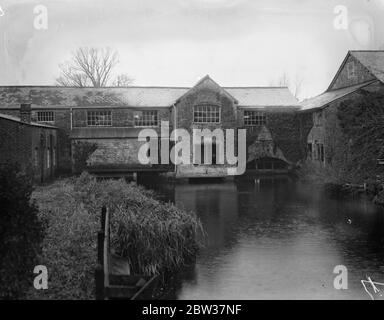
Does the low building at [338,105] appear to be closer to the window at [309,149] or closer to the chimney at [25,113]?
the window at [309,149]

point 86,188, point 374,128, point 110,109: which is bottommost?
point 86,188

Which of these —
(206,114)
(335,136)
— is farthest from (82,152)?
(335,136)

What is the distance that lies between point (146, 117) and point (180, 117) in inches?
117

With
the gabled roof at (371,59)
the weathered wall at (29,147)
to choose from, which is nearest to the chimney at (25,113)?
the weathered wall at (29,147)

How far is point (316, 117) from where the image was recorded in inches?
1148

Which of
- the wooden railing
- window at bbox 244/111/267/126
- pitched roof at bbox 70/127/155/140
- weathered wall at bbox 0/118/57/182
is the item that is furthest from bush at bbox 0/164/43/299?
window at bbox 244/111/267/126

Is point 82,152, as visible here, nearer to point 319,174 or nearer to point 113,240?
point 319,174

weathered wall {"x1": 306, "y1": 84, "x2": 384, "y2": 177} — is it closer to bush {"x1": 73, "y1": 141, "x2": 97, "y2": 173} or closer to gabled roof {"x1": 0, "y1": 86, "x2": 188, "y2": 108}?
gabled roof {"x1": 0, "y1": 86, "x2": 188, "y2": 108}

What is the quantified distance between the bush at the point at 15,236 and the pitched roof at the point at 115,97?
79.4 ft

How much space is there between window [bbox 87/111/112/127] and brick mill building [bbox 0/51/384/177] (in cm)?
7

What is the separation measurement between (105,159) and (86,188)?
14.0 meters

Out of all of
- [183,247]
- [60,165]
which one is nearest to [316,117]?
[60,165]

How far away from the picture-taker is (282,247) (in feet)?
39.0
